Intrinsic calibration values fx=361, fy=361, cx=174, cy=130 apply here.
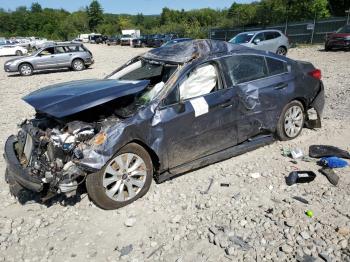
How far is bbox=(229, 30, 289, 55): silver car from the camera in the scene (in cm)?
1767

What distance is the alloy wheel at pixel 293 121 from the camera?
5.87 m

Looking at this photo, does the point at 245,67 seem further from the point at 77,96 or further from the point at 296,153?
the point at 77,96

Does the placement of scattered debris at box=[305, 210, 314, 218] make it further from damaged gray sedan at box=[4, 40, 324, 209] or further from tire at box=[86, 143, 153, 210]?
tire at box=[86, 143, 153, 210]

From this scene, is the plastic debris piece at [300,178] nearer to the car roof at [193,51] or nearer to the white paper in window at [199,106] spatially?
the white paper in window at [199,106]

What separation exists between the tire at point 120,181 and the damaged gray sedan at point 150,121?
0.04 ft

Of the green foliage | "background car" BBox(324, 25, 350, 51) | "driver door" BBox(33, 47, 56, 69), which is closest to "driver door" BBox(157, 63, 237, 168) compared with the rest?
"driver door" BBox(33, 47, 56, 69)

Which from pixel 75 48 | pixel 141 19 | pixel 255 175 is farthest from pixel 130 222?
pixel 141 19

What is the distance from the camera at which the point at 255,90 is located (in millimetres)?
5250

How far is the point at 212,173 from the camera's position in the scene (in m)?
5.01

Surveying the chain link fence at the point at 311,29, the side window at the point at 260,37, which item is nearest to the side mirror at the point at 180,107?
the side window at the point at 260,37

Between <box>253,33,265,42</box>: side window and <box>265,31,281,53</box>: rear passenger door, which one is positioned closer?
<box>253,33,265,42</box>: side window

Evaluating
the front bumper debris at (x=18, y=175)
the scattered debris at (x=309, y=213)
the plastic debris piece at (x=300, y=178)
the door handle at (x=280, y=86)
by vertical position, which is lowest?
the scattered debris at (x=309, y=213)

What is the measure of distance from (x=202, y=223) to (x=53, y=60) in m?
17.3

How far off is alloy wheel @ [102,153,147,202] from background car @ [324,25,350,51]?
19.9m
